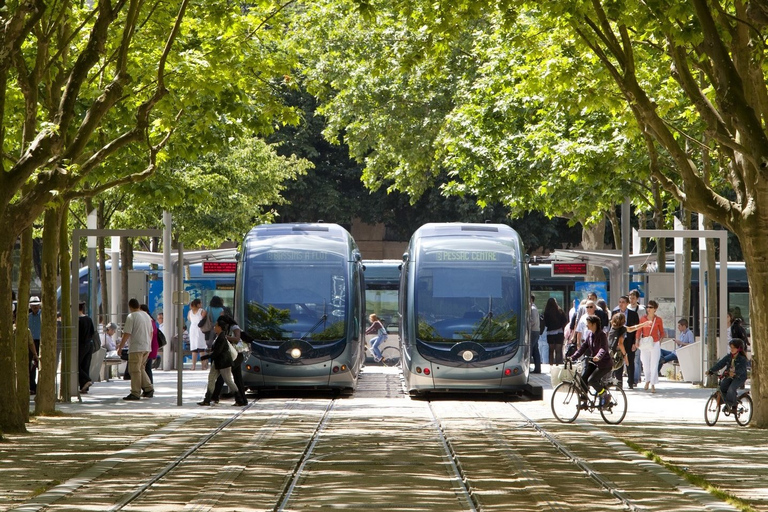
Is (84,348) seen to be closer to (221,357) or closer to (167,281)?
(221,357)

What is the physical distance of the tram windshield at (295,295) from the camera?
22.7m

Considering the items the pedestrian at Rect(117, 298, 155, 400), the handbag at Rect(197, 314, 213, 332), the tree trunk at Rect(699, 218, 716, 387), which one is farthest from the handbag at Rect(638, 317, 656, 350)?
the handbag at Rect(197, 314, 213, 332)

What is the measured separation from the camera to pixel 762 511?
31.2ft

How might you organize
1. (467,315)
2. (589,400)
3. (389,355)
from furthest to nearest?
(389,355) → (467,315) → (589,400)

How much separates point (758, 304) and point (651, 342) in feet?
24.8

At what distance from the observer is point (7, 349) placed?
1504 centimetres

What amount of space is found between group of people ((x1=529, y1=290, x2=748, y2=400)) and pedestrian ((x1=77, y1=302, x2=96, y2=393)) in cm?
782

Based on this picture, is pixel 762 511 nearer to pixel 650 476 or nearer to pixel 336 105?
pixel 650 476

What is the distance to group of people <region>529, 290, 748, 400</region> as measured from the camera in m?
17.8

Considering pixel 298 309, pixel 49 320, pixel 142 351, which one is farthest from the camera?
pixel 298 309

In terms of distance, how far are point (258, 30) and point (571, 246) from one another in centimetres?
3523

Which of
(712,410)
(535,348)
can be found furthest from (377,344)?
(712,410)

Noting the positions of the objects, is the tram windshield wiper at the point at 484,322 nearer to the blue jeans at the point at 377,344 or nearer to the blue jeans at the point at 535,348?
the blue jeans at the point at 535,348

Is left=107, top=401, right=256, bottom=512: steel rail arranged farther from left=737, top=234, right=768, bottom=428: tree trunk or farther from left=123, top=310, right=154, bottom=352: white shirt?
left=737, top=234, right=768, bottom=428: tree trunk
